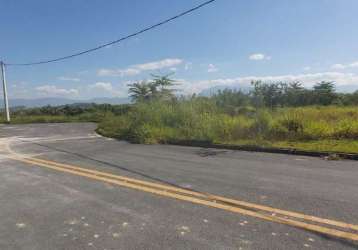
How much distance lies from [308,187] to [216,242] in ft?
8.28

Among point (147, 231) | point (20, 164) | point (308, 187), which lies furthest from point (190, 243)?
point (20, 164)

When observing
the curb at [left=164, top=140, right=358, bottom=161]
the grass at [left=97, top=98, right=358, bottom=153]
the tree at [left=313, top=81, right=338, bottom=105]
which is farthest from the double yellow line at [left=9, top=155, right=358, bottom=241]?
the tree at [left=313, top=81, right=338, bottom=105]

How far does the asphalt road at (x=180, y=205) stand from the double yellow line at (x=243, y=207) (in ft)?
0.04

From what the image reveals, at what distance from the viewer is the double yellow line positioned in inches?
124

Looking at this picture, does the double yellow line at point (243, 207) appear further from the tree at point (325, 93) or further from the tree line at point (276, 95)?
the tree at point (325, 93)

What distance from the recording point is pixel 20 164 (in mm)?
7527

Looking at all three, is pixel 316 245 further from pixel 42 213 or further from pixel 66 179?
pixel 66 179

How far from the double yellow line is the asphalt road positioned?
13 millimetres

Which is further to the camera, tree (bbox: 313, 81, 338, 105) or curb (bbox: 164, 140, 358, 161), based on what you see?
tree (bbox: 313, 81, 338, 105)

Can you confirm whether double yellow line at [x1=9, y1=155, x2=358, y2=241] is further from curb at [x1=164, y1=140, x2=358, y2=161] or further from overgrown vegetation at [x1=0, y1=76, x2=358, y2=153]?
overgrown vegetation at [x1=0, y1=76, x2=358, y2=153]

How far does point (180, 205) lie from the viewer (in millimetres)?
4023

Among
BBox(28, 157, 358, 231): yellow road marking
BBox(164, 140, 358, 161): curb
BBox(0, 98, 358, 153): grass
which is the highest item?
BBox(0, 98, 358, 153): grass

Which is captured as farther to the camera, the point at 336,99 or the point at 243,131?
the point at 336,99

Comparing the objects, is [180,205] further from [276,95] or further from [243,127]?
[276,95]
